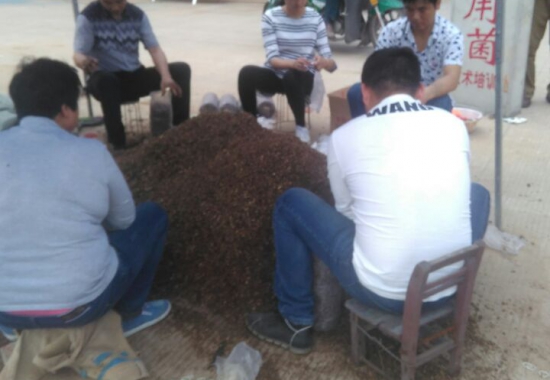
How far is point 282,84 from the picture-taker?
4.21 metres

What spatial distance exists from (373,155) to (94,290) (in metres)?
1.06

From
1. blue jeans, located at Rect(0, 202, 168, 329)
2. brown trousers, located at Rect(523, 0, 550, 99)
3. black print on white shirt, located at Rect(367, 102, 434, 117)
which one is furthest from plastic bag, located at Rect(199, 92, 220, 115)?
brown trousers, located at Rect(523, 0, 550, 99)

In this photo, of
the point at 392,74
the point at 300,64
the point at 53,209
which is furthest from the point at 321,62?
the point at 53,209

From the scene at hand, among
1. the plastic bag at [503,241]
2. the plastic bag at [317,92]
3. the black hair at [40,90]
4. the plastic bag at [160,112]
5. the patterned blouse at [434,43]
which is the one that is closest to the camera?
the black hair at [40,90]

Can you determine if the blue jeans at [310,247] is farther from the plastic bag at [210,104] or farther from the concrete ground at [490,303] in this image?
the plastic bag at [210,104]

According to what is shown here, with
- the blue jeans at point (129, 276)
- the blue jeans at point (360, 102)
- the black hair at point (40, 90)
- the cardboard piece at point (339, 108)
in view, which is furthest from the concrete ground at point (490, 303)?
the black hair at point (40, 90)

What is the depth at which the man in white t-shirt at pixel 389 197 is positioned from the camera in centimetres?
182

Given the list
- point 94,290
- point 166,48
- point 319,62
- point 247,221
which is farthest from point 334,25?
point 94,290

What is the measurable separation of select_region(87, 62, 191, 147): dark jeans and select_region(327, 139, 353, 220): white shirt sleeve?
94.0 inches

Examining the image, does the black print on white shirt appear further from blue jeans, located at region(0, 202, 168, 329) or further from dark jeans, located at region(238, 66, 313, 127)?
dark jeans, located at region(238, 66, 313, 127)

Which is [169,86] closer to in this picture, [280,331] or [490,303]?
[280,331]

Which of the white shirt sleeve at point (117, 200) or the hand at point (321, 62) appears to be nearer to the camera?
the white shirt sleeve at point (117, 200)

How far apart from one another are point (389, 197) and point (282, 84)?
255cm

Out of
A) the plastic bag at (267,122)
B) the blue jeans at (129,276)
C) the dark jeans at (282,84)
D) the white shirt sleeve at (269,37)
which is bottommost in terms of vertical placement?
the plastic bag at (267,122)
